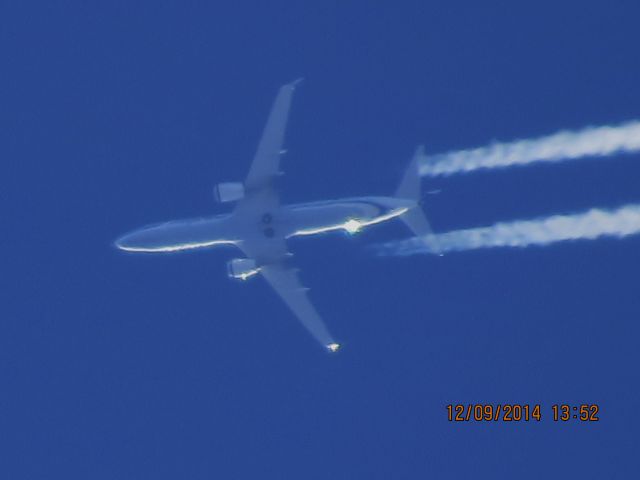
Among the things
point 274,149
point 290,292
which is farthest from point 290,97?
point 290,292

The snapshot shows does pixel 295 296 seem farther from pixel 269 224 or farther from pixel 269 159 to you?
pixel 269 159

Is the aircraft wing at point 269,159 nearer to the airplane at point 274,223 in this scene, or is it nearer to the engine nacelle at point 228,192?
the airplane at point 274,223

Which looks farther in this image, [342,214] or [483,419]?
[483,419]

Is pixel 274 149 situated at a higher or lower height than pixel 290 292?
higher

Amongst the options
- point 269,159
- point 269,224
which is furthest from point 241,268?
point 269,159

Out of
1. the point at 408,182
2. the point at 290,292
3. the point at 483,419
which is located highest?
the point at 408,182

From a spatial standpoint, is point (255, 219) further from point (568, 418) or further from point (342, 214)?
point (568, 418)
